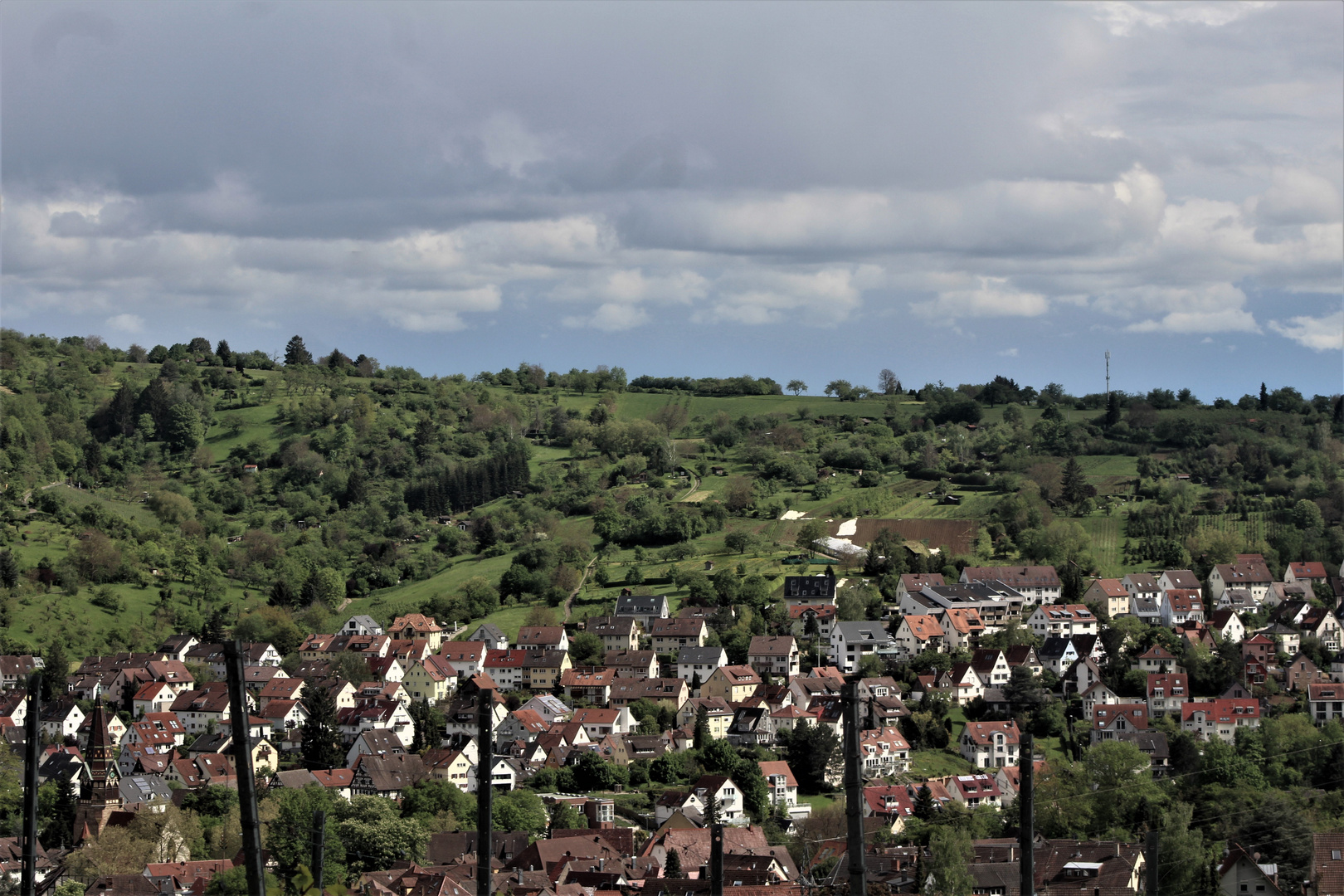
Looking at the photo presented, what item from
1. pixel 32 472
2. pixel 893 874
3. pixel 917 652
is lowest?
pixel 893 874

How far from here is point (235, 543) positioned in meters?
93.6

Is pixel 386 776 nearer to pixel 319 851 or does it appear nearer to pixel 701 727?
pixel 701 727

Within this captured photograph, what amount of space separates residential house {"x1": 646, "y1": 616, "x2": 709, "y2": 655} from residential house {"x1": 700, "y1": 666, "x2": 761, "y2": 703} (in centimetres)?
375

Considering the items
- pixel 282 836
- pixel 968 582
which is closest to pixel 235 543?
pixel 968 582

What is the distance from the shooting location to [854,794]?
12.0 meters

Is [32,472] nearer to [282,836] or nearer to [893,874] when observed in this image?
[282,836]

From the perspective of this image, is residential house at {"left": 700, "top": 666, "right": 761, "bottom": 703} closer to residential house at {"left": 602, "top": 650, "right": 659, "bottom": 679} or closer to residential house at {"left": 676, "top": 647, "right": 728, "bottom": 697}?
residential house at {"left": 676, "top": 647, "right": 728, "bottom": 697}

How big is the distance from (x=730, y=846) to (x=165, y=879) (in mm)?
15974

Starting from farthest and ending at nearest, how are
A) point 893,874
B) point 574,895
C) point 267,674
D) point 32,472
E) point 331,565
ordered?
point 32,472 < point 331,565 < point 267,674 < point 893,874 < point 574,895

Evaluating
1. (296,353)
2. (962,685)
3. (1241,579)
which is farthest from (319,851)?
(296,353)

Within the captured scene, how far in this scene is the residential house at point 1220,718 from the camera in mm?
57156

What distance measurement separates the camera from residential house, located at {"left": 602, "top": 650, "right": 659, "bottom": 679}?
64625 millimetres

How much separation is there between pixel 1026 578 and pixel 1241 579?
398 inches

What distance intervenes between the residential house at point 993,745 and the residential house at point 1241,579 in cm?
2002
